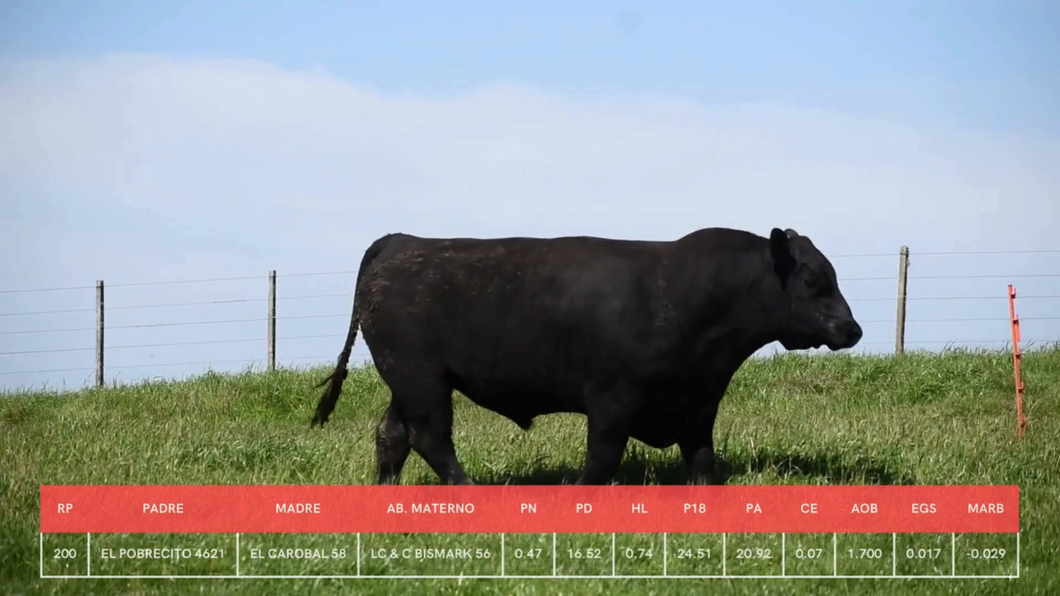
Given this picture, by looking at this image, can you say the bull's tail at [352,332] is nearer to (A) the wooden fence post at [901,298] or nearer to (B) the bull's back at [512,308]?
(B) the bull's back at [512,308]

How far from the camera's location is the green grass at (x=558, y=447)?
6234 millimetres

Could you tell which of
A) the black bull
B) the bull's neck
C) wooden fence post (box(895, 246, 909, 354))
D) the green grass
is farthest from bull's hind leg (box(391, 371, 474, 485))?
wooden fence post (box(895, 246, 909, 354))

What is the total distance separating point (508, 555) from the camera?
6480mm

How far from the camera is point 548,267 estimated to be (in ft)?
25.6

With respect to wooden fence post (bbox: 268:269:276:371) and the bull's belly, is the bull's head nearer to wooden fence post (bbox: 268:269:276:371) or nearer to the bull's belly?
the bull's belly

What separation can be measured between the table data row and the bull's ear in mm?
1743

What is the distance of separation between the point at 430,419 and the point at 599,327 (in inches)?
49.6

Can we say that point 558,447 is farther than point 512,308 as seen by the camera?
Yes

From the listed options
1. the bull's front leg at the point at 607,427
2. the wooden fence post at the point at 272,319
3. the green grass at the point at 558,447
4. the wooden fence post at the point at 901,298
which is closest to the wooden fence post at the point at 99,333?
the wooden fence post at the point at 272,319

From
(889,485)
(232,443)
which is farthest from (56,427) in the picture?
(889,485)
